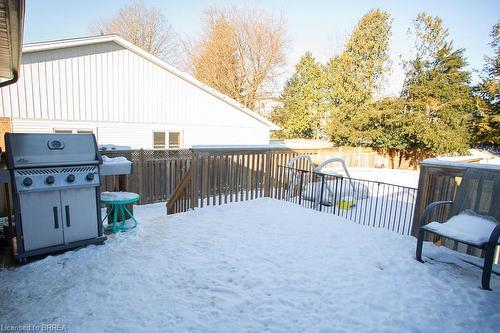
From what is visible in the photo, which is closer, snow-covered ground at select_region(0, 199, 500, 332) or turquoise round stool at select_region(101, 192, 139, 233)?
snow-covered ground at select_region(0, 199, 500, 332)

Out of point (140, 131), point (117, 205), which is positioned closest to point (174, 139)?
point (140, 131)

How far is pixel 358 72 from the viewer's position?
22.1 metres

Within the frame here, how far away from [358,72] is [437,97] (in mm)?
5997

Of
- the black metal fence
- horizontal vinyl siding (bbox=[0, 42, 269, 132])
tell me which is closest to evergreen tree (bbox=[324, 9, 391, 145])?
horizontal vinyl siding (bbox=[0, 42, 269, 132])

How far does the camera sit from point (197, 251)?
3.57m

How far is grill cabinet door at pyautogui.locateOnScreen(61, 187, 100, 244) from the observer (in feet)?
10.5

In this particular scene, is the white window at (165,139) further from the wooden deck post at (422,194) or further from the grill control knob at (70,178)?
the wooden deck post at (422,194)

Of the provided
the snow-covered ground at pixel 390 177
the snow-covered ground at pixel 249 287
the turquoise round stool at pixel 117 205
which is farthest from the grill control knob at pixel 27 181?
the snow-covered ground at pixel 390 177

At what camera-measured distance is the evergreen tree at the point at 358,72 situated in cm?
2125

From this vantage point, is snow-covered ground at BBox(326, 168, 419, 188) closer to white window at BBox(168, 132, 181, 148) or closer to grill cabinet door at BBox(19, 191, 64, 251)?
white window at BBox(168, 132, 181, 148)

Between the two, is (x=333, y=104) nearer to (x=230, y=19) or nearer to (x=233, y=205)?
(x=230, y=19)

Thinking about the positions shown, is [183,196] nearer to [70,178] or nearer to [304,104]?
[70,178]

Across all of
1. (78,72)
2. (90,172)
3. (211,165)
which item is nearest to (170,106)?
(78,72)

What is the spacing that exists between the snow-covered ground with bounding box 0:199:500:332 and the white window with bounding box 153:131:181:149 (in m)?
8.16
